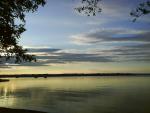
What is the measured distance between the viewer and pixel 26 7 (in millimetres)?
24922

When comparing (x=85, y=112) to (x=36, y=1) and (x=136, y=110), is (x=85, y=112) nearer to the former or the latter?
(x=136, y=110)

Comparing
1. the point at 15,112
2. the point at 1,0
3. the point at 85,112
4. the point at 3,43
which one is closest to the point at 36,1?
the point at 1,0

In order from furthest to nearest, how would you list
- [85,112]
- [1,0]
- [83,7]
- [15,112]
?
[85,112] → [15,112] → [1,0] → [83,7]

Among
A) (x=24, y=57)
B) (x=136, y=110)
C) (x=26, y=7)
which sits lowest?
(x=136, y=110)

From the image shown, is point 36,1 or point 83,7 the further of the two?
point 36,1

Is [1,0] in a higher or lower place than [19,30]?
higher

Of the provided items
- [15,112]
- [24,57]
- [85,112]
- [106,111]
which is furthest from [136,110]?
[24,57]

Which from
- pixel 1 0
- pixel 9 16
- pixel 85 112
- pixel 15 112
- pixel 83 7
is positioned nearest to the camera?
pixel 83 7

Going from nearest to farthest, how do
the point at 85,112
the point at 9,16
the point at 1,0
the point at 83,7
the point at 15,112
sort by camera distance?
the point at 83,7
the point at 1,0
the point at 9,16
the point at 15,112
the point at 85,112

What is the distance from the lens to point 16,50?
86.2ft

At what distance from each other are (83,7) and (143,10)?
13.6 ft

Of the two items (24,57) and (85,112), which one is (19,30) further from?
(85,112)

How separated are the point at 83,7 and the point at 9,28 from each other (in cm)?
713

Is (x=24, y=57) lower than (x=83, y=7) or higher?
lower
